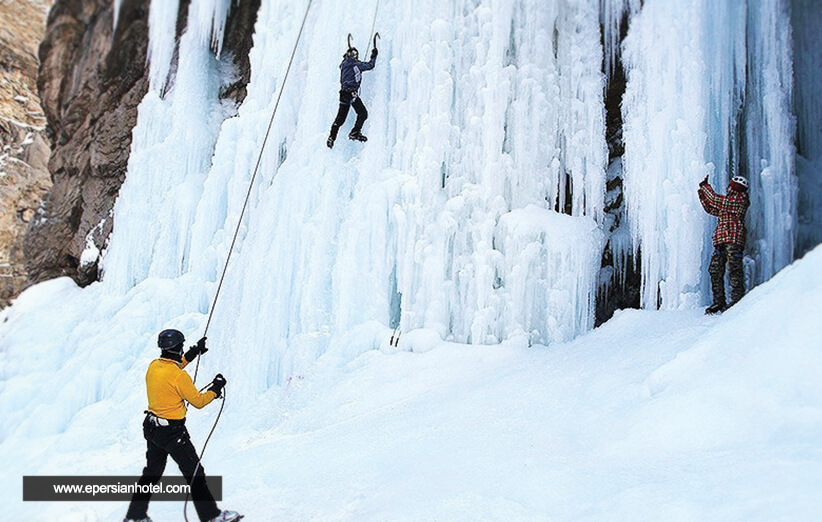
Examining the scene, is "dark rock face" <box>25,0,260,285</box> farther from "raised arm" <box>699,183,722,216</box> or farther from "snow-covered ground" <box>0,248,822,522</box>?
"raised arm" <box>699,183,722,216</box>

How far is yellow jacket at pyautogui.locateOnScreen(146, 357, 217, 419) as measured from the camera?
127 inches

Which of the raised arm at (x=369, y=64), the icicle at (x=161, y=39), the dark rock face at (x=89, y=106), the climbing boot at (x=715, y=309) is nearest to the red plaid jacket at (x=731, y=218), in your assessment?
the climbing boot at (x=715, y=309)

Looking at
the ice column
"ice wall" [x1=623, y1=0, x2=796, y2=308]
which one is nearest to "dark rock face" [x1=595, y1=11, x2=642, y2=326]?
"ice wall" [x1=623, y1=0, x2=796, y2=308]

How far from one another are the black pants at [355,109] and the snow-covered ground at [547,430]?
2145mm

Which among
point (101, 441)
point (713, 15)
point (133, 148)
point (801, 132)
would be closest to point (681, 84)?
point (713, 15)

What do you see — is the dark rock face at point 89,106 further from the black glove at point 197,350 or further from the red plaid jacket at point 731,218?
the red plaid jacket at point 731,218

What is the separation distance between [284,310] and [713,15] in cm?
463

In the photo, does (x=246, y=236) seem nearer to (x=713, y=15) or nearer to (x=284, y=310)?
(x=284, y=310)

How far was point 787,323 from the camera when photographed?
2773mm

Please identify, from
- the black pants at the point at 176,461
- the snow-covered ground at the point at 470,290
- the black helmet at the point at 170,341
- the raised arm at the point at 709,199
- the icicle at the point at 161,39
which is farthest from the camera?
the icicle at the point at 161,39

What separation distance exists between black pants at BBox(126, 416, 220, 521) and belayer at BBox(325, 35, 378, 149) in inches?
141

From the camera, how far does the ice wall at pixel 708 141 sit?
492 cm

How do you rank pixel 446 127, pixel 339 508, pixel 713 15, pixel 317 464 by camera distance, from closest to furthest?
pixel 339 508
pixel 317 464
pixel 713 15
pixel 446 127

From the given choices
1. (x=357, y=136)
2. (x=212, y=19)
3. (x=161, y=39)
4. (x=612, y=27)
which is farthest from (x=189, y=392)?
(x=161, y=39)
